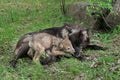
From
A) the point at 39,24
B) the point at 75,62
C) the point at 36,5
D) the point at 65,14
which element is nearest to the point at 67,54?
the point at 75,62

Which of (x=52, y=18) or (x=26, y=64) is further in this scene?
(x=52, y=18)

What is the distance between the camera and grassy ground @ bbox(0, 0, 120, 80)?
595cm

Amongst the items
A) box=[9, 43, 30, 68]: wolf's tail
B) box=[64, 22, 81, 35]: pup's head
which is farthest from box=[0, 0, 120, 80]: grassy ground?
box=[64, 22, 81, 35]: pup's head

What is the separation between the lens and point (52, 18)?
32.9ft

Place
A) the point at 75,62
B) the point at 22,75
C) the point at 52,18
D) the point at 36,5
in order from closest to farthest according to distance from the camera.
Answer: the point at 22,75
the point at 75,62
the point at 52,18
the point at 36,5

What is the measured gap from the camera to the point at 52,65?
21.1 feet

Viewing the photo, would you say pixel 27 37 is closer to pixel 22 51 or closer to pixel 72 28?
pixel 22 51

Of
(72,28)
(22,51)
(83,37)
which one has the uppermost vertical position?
(72,28)

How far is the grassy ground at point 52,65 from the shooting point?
5950mm

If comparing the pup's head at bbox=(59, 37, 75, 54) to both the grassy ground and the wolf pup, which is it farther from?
the grassy ground

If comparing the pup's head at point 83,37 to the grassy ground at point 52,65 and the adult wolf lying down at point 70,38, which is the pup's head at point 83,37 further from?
the grassy ground at point 52,65

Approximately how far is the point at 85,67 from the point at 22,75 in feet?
3.82

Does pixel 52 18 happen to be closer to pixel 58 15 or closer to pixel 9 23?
pixel 58 15

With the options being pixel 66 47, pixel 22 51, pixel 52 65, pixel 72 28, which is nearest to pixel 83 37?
pixel 72 28
